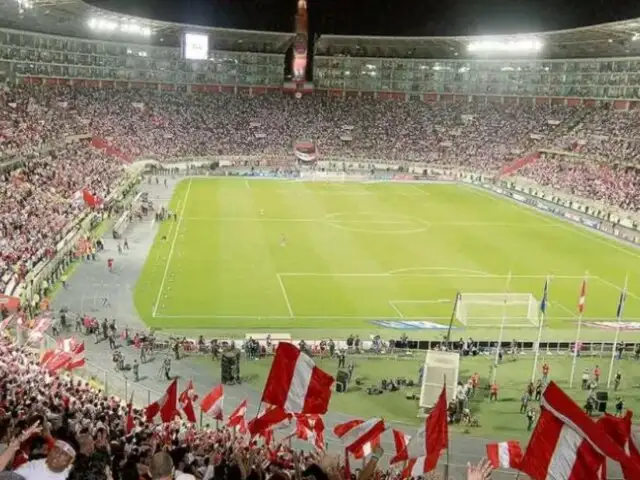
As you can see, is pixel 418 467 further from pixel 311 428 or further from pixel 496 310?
pixel 496 310

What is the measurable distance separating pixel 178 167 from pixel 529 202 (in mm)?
42328

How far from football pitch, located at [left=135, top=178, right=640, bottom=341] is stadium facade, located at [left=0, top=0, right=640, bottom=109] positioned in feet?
86.2

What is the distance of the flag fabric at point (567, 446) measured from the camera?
28.1 ft

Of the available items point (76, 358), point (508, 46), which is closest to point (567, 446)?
point (76, 358)

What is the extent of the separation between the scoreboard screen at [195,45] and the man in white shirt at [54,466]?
101326mm

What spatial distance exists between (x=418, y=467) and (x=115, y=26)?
84463mm

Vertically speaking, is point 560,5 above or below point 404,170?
above

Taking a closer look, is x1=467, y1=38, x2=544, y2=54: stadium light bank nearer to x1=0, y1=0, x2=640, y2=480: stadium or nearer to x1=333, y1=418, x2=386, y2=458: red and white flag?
x1=0, y1=0, x2=640, y2=480: stadium

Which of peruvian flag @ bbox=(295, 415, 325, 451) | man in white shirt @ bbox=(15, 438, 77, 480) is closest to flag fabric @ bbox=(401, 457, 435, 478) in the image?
peruvian flag @ bbox=(295, 415, 325, 451)

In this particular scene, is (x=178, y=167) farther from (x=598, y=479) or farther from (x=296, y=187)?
(x=598, y=479)

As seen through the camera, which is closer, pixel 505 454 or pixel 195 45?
pixel 505 454

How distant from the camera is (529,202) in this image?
2931 inches

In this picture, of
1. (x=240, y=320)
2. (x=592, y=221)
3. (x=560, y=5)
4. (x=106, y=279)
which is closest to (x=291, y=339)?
(x=240, y=320)

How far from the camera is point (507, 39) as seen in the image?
319 feet
